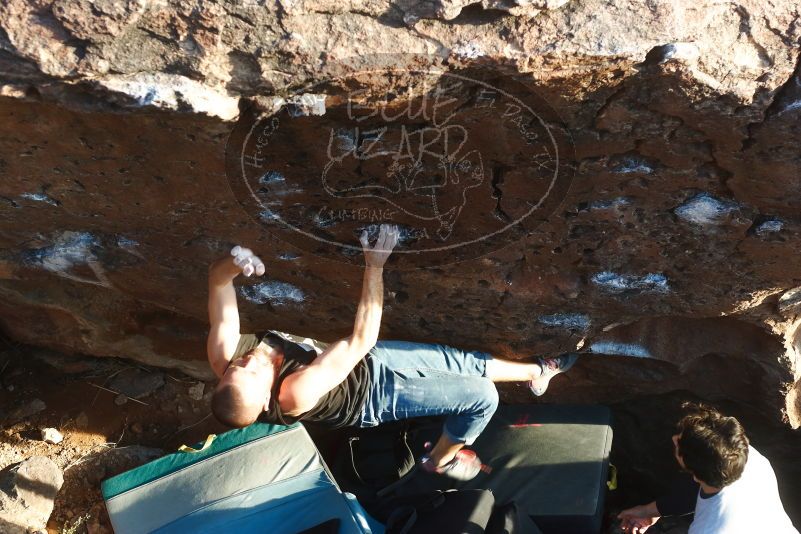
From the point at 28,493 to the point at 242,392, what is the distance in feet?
6.13

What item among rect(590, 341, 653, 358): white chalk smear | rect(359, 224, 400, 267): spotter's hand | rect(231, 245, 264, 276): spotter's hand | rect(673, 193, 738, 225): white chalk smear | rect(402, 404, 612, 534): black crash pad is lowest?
A: rect(402, 404, 612, 534): black crash pad

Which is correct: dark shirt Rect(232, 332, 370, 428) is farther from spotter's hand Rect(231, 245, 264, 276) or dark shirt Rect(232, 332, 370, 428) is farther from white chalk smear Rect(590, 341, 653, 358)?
white chalk smear Rect(590, 341, 653, 358)

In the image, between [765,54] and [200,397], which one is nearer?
[765,54]

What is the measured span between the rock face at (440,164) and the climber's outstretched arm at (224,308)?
0.30 feet

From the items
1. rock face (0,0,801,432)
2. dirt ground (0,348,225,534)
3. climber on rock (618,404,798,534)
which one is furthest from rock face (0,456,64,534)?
climber on rock (618,404,798,534)

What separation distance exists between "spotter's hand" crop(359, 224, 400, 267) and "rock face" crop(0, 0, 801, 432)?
55 millimetres

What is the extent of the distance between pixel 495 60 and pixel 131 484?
94.9 inches

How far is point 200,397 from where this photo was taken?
3.51 m

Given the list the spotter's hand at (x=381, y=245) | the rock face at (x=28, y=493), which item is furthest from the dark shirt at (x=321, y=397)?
the rock face at (x=28, y=493)

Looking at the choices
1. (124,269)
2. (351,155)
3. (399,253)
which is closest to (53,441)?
(124,269)

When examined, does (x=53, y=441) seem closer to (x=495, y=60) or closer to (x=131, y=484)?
(x=131, y=484)

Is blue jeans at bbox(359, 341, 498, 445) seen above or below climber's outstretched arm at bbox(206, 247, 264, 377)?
below

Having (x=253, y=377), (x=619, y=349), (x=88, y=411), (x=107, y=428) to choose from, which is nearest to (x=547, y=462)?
(x=619, y=349)

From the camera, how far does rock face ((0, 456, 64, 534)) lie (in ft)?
10.4
